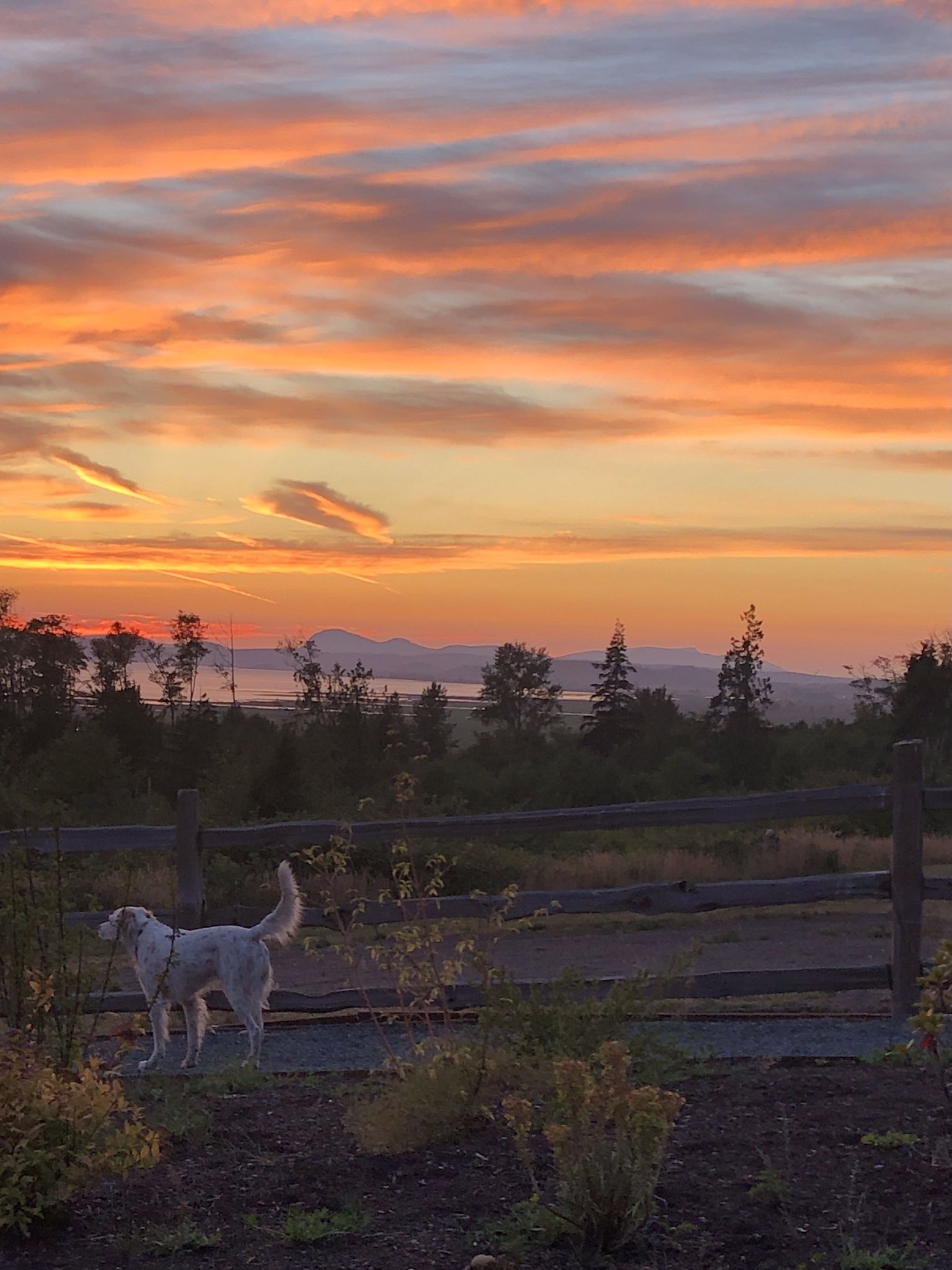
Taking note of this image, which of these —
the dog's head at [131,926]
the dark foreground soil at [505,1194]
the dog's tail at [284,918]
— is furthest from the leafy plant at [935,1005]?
A: the dog's head at [131,926]

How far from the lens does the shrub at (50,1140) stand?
17.3 feet

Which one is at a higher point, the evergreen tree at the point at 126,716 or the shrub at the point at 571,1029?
the evergreen tree at the point at 126,716

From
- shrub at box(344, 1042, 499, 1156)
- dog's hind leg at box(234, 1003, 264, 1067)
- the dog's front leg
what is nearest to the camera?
shrub at box(344, 1042, 499, 1156)

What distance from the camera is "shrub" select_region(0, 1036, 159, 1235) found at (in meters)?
5.27

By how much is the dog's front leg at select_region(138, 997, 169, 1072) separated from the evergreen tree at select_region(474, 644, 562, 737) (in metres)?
38.7

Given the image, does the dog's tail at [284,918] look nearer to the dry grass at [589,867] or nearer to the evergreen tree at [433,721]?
the dry grass at [589,867]

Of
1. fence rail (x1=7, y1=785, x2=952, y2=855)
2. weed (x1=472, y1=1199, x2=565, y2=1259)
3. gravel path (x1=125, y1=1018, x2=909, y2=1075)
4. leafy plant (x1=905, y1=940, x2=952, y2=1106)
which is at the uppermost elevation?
fence rail (x1=7, y1=785, x2=952, y2=855)

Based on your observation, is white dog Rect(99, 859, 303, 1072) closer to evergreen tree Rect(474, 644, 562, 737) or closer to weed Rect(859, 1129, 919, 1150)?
weed Rect(859, 1129, 919, 1150)

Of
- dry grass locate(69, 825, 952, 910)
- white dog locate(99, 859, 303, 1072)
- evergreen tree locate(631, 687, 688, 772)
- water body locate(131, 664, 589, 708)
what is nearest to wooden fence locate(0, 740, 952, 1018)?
white dog locate(99, 859, 303, 1072)

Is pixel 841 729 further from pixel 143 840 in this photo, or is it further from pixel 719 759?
pixel 143 840

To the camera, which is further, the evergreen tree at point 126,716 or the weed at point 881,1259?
the evergreen tree at point 126,716

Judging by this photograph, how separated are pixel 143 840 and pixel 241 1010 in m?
2.17

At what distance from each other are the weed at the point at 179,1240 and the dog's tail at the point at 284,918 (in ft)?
9.95

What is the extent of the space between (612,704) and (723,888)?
36.7 metres
